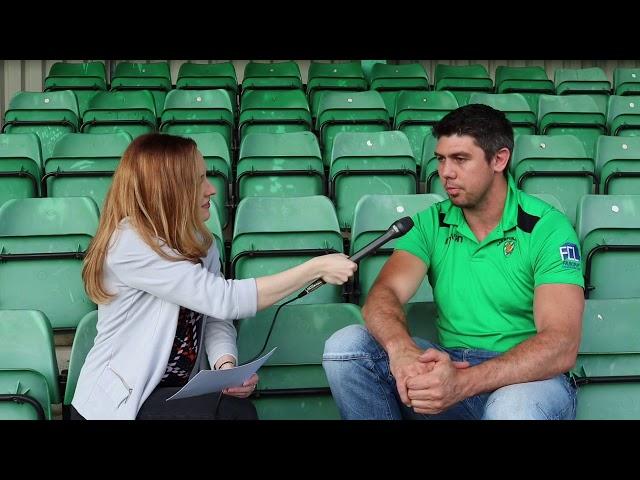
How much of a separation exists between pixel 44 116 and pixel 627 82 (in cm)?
475

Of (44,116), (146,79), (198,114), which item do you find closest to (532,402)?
(198,114)

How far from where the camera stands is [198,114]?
5.85 m

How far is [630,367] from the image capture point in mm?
2396

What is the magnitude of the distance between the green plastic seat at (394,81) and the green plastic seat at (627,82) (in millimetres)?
1558

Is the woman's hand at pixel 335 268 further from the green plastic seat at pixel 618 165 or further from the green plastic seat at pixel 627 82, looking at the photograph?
the green plastic seat at pixel 627 82

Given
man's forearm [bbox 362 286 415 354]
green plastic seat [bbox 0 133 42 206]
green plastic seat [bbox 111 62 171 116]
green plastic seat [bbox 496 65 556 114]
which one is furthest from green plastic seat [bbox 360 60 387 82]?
man's forearm [bbox 362 286 415 354]

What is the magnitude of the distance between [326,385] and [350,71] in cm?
569

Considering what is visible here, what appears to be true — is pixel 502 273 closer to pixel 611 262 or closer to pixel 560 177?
pixel 611 262

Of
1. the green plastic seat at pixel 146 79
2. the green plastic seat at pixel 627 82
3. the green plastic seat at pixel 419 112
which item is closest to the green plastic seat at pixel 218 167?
the green plastic seat at pixel 419 112

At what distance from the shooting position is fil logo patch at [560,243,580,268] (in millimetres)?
2354

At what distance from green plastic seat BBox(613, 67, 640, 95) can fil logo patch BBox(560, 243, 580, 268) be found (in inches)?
203
